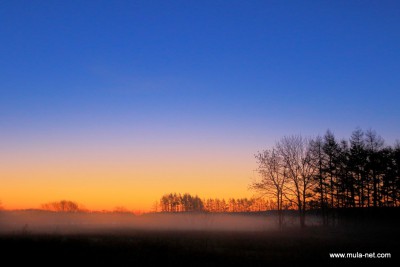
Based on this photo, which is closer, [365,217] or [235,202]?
[365,217]

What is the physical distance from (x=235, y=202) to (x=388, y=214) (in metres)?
146

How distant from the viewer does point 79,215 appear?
13275cm

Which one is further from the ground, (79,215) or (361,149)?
(361,149)

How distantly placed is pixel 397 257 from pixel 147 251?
1481 centimetres

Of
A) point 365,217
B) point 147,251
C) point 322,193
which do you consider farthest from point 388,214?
point 147,251

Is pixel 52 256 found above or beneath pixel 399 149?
beneath

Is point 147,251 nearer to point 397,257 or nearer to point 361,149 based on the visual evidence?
point 397,257

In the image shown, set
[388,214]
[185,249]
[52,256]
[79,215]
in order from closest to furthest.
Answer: [52,256], [185,249], [388,214], [79,215]

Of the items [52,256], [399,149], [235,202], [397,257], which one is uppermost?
[399,149]

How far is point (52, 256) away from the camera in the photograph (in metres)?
17.6

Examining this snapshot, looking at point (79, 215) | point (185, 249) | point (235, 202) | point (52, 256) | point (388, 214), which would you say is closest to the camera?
point (52, 256)

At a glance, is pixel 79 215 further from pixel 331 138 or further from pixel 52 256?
pixel 52 256

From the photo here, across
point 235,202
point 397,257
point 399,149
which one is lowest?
point 235,202

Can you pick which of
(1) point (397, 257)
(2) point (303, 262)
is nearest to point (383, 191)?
(1) point (397, 257)
